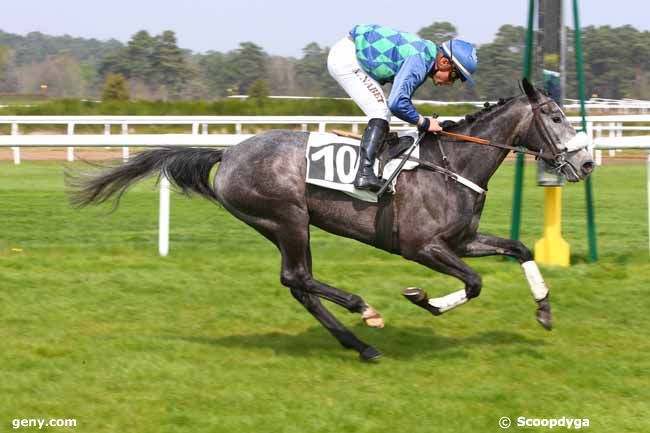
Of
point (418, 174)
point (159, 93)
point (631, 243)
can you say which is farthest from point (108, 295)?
point (159, 93)

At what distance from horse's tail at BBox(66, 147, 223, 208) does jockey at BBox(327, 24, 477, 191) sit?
2.94 ft

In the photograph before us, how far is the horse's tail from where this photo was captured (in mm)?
5422

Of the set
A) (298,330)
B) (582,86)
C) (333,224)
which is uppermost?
(582,86)

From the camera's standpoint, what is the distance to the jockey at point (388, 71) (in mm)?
4867

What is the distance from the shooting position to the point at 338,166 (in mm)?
4992

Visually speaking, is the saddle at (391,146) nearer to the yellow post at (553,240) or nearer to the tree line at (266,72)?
the yellow post at (553,240)

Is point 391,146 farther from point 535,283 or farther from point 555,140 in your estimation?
point 535,283

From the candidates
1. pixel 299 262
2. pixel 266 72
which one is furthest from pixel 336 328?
pixel 266 72

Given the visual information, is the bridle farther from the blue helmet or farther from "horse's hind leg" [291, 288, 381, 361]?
"horse's hind leg" [291, 288, 381, 361]

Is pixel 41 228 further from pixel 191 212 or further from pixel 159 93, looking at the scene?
pixel 159 93

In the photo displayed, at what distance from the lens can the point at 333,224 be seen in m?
5.12

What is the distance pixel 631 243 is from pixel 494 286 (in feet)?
8.06

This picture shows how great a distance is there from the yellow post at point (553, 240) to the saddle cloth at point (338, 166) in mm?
2198

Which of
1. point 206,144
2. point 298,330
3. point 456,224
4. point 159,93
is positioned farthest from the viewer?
point 159,93
